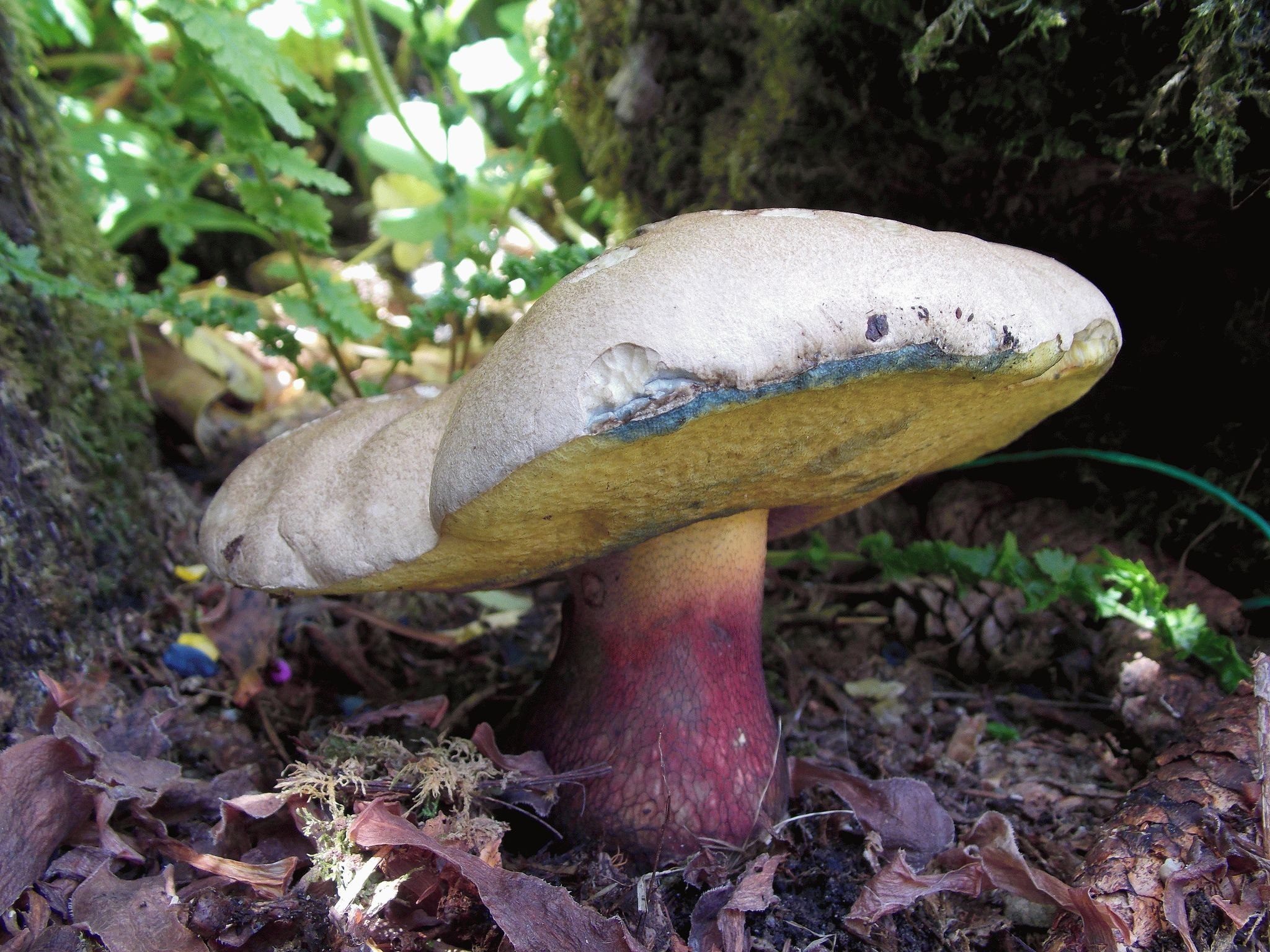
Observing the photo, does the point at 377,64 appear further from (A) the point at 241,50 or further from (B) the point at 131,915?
(B) the point at 131,915

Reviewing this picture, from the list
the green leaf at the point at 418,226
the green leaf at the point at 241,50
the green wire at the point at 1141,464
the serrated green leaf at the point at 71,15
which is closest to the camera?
the green leaf at the point at 241,50

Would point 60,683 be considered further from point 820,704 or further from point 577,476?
point 820,704

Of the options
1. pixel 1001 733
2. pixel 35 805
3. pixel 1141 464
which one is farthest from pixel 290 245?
pixel 1141 464

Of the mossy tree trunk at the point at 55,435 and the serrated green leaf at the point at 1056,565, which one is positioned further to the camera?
the serrated green leaf at the point at 1056,565

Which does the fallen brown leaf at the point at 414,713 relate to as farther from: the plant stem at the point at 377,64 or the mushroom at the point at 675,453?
the plant stem at the point at 377,64

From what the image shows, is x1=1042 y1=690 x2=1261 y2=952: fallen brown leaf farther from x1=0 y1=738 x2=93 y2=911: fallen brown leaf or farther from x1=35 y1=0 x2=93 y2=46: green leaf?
x1=35 y1=0 x2=93 y2=46: green leaf

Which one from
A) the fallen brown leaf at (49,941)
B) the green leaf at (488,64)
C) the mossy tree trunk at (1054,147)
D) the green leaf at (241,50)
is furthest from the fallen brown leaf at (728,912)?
the green leaf at (488,64)

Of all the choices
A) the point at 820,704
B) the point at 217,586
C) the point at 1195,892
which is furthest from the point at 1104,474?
the point at 217,586
